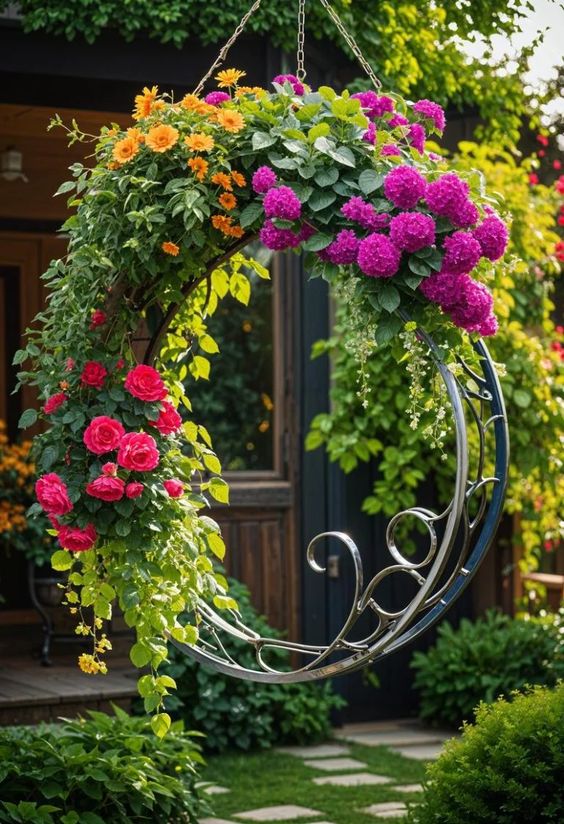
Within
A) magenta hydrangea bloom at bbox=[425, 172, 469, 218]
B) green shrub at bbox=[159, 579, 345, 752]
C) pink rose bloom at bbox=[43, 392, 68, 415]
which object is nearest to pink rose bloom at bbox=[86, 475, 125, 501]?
pink rose bloom at bbox=[43, 392, 68, 415]

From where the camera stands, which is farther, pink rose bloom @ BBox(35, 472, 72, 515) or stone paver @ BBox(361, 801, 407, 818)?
stone paver @ BBox(361, 801, 407, 818)

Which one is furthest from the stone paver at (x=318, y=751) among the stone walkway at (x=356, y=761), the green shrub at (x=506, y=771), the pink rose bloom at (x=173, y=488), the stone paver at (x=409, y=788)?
the pink rose bloom at (x=173, y=488)

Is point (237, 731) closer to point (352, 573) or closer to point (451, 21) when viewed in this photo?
point (352, 573)

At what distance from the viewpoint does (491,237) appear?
3.25m

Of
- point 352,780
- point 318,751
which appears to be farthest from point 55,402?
point 318,751

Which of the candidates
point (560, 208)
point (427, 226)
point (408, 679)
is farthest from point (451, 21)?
point (427, 226)

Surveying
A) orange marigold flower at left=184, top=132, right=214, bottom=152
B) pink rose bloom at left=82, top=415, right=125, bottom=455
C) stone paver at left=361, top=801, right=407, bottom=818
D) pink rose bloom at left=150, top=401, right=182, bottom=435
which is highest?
orange marigold flower at left=184, top=132, right=214, bottom=152

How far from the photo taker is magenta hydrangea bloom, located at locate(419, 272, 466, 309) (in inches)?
125

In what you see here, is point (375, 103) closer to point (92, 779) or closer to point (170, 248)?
point (170, 248)

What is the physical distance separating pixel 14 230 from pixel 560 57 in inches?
143

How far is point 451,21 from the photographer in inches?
280

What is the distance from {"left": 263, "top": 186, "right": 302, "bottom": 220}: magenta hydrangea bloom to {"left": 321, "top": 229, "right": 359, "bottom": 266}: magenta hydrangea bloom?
0.12 meters

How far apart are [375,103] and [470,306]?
649 millimetres

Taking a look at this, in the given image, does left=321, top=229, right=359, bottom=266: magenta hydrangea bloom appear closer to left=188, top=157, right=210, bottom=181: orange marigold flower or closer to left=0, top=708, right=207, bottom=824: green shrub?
left=188, top=157, right=210, bottom=181: orange marigold flower
